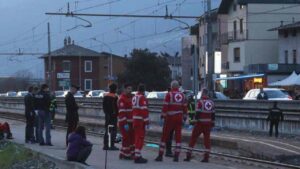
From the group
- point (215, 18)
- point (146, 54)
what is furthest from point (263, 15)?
point (146, 54)

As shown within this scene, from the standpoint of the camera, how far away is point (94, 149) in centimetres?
2197

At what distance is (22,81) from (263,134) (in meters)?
128

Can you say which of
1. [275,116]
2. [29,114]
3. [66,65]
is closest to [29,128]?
[29,114]

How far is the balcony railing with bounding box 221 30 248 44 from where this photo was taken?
7700 cm

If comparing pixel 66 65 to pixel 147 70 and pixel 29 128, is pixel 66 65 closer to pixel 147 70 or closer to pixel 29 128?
pixel 147 70

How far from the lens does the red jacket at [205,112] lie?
56.2ft

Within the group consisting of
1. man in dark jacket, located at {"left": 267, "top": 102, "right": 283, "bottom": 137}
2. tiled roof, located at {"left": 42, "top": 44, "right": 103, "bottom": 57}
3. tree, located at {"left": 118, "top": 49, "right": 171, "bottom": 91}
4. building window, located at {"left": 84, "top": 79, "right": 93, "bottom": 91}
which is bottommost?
man in dark jacket, located at {"left": 267, "top": 102, "right": 283, "bottom": 137}

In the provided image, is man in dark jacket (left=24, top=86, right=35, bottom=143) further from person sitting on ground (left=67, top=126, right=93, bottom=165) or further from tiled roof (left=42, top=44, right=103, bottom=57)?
tiled roof (left=42, top=44, right=103, bottom=57)

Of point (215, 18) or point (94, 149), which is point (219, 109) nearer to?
point (94, 149)

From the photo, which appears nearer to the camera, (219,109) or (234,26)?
(219,109)

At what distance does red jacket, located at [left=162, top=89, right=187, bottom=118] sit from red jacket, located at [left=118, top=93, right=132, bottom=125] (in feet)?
3.39

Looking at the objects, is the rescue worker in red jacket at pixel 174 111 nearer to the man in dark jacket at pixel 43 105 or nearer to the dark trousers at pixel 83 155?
the dark trousers at pixel 83 155

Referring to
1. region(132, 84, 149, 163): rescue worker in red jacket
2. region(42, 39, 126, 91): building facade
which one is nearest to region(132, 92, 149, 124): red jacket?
region(132, 84, 149, 163): rescue worker in red jacket

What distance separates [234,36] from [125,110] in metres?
63.6
